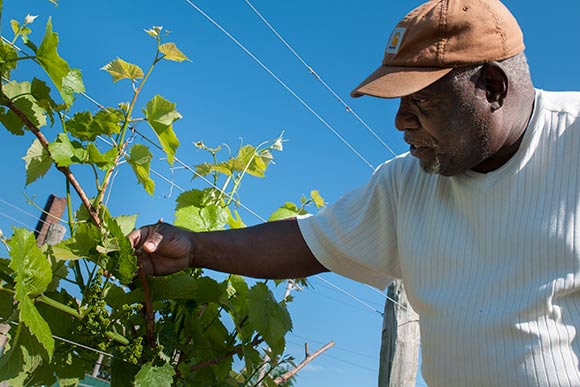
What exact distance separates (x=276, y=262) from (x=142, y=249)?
37 cm

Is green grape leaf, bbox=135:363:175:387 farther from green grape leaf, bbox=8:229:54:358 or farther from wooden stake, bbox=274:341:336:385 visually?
wooden stake, bbox=274:341:336:385

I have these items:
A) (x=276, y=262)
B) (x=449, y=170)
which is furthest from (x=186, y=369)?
(x=449, y=170)

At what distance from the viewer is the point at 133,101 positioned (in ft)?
4.25

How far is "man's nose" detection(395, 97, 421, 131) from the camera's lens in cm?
137

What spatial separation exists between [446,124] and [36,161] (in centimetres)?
74

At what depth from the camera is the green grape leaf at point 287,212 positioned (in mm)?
1674

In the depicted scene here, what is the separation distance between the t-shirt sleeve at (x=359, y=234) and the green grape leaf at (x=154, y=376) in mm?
515

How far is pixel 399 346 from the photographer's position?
127 inches

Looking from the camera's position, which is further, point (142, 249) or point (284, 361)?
point (284, 361)

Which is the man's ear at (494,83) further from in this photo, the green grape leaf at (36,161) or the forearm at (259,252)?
the green grape leaf at (36,161)

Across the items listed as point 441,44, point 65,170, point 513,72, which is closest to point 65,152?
point 65,170

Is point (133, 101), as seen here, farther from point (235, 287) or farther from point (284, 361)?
point (284, 361)

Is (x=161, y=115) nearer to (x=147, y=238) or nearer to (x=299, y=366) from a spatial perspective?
Result: (x=147, y=238)

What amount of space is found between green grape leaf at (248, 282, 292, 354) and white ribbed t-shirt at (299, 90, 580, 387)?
28cm
